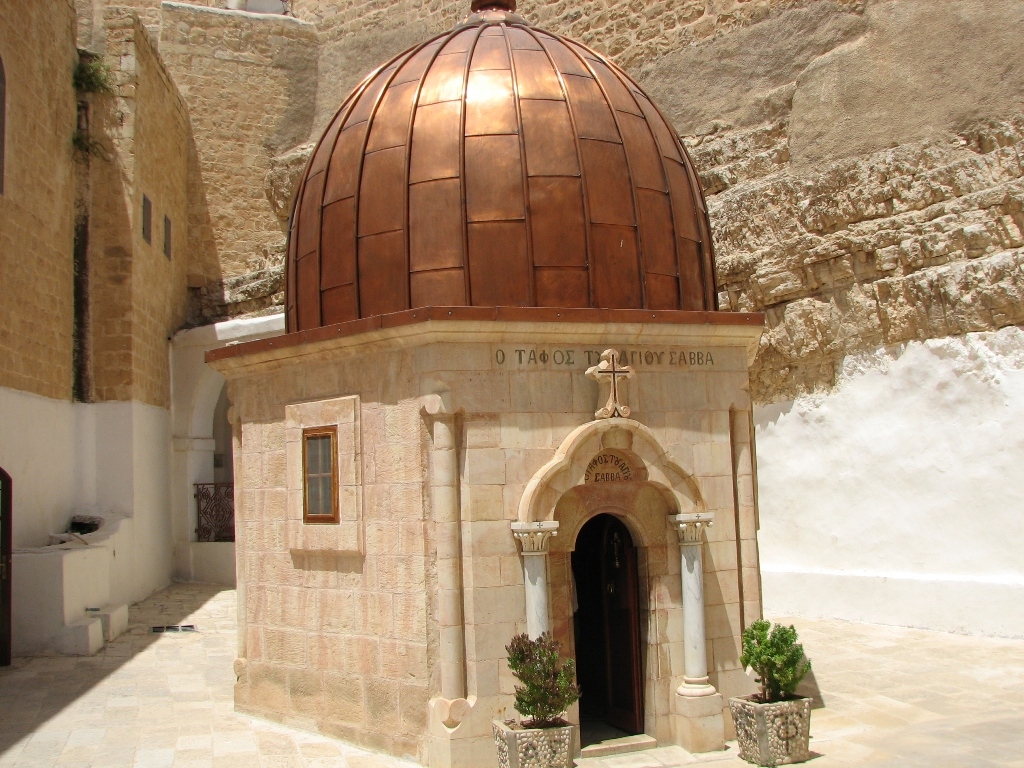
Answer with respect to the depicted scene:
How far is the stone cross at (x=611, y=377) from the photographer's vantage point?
694cm

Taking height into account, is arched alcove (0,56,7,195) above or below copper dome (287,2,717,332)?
above

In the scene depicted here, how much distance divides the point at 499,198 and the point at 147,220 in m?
9.78

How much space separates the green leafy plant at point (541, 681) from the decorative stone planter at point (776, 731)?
1180 mm

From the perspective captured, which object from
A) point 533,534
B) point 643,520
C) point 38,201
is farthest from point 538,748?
point 38,201

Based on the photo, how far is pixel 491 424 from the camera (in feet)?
22.3

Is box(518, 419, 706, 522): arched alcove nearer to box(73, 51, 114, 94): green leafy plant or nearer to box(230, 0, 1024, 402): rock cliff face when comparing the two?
box(230, 0, 1024, 402): rock cliff face

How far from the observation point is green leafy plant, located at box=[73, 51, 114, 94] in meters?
14.2

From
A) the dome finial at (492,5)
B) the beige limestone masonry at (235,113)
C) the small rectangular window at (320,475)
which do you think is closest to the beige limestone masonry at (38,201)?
the beige limestone masonry at (235,113)

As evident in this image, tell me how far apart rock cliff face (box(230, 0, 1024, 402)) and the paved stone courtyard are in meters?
3.65

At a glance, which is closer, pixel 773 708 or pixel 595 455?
pixel 773 708

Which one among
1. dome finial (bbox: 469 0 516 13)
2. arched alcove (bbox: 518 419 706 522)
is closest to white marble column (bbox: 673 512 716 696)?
arched alcove (bbox: 518 419 706 522)

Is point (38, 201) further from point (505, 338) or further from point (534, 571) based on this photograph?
point (534, 571)

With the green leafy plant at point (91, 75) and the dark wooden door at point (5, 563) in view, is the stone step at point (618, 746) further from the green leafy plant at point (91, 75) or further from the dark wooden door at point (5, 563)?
the green leafy plant at point (91, 75)

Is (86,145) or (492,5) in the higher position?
(86,145)
